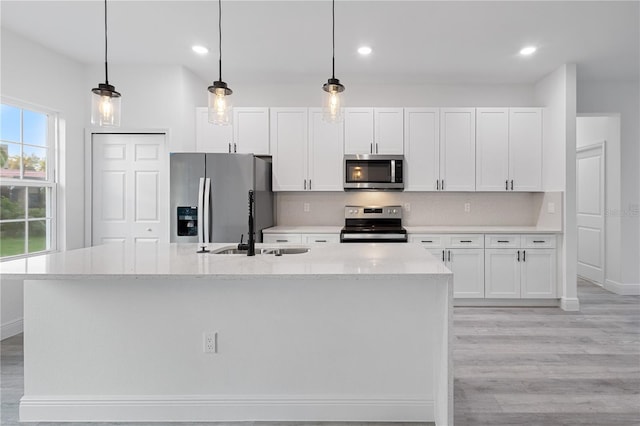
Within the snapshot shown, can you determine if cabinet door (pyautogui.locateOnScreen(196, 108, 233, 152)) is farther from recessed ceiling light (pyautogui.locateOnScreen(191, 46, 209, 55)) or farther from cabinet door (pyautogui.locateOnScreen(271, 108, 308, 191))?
recessed ceiling light (pyautogui.locateOnScreen(191, 46, 209, 55))

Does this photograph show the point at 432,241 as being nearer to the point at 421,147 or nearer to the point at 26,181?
the point at 421,147

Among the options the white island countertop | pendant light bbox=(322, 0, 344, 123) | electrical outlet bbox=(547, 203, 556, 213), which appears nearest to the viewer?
the white island countertop

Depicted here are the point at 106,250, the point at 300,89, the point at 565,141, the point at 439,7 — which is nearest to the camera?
the point at 106,250

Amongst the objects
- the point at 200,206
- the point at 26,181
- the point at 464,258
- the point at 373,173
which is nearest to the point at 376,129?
the point at 373,173

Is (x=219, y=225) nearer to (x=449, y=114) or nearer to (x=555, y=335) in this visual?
(x=449, y=114)

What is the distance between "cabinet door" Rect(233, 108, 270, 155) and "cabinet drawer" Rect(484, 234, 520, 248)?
2.87 m

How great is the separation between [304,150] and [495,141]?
7.68 ft

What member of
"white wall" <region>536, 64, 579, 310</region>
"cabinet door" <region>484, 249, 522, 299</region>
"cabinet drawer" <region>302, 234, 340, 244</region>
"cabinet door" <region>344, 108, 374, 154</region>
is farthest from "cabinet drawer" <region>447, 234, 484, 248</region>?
"cabinet door" <region>344, 108, 374, 154</region>

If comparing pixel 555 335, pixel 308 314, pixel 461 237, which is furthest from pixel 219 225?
pixel 555 335

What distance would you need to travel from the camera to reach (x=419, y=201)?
16.3ft

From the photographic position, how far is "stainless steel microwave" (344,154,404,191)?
4.53 m

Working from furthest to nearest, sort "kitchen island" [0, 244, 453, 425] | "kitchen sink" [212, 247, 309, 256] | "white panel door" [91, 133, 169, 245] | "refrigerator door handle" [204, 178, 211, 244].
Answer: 1. "white panel door" [91, 133, 169, 245]
2. "refrigerator door handle" [204, 178, 211, 244]
3. "kitchen sink" [212, 247, 309, 256]
4. "kitchen island" [0, 244, 453, 425]

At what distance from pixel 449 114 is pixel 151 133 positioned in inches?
140

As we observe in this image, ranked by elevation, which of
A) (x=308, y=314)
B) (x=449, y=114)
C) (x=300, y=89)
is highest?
(x=300, y=89)
